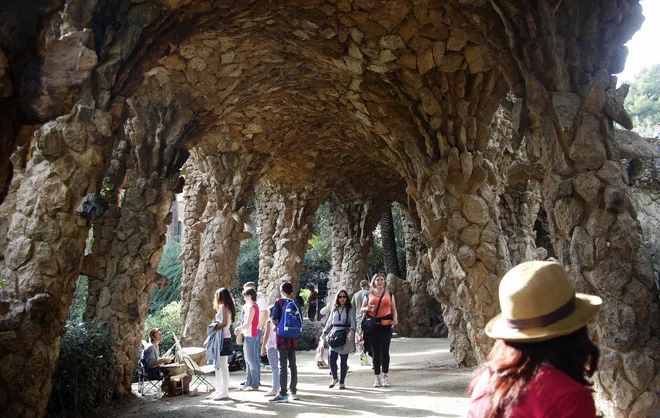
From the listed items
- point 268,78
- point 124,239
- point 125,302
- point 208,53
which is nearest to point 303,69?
point 268,78

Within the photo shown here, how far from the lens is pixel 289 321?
203 inches

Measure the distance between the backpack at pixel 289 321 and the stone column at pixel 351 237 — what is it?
7958 millimetres

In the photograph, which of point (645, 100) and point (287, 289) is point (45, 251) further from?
point (645, 100)

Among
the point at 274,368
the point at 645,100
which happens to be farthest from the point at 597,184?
the point at 645,100

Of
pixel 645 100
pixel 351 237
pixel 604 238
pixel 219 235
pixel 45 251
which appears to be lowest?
pixel 604 238

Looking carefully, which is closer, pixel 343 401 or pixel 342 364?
pixel 343 401

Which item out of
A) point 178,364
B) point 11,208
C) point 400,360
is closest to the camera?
point 11,208

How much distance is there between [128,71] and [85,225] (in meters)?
1.08

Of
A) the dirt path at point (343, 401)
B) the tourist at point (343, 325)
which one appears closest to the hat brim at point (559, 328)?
the dirt path at point (343, 401)

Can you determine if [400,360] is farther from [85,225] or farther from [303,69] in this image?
[85,225]

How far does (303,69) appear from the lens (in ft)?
22.5

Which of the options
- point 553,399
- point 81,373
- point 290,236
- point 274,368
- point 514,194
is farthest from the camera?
point 290,236

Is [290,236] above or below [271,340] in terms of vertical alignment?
above

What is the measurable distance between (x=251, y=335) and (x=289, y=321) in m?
0.82
